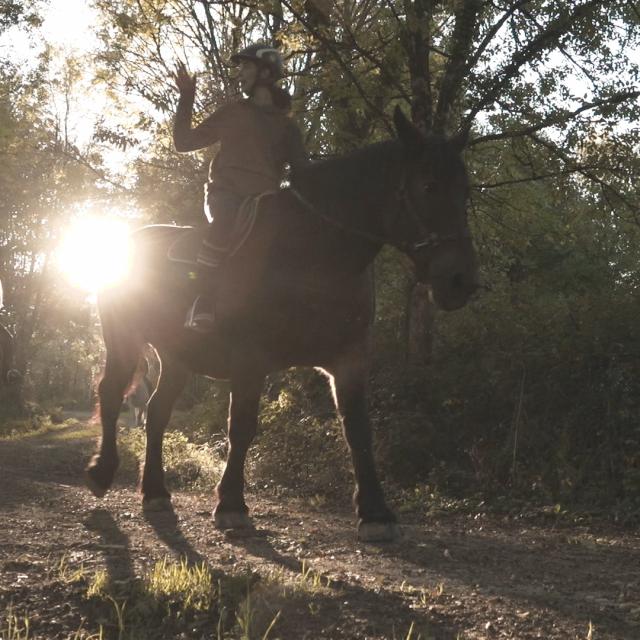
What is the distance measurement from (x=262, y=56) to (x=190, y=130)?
0.86 m

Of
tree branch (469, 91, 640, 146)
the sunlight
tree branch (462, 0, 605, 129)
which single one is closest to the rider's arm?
the sunlight

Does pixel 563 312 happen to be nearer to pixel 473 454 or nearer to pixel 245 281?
pixel 473 454

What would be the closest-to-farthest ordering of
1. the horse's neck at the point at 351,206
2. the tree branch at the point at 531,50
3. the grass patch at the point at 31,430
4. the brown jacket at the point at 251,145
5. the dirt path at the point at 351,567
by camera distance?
the dirt path at the point at 351,567 < the horse's neck at the point at 351,206 < the brown jacket at the point at 251,145 < the tree branch at the point at 531,50 < the grass patch at the point at 31,430

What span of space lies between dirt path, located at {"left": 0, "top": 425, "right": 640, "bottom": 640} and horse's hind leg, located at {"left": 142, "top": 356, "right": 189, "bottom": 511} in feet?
0.76

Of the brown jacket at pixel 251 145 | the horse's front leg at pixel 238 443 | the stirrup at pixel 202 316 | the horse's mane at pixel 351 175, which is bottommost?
the horse's front leg at pixel 238 443

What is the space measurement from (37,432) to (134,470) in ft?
50.4

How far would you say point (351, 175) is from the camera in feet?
19.0

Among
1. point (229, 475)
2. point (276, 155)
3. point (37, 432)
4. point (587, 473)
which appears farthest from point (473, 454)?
point (37, 432)

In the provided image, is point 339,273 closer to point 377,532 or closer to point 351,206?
point 351,206

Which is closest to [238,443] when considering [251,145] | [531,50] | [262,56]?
[251,145]

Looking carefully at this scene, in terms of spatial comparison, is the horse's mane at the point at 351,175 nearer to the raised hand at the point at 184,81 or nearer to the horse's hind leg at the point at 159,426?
the raised hand at the point at 184,81

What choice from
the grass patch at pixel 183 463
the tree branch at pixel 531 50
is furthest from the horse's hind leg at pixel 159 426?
the tree branch at pixel 531 50

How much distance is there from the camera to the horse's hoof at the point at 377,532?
5781mm

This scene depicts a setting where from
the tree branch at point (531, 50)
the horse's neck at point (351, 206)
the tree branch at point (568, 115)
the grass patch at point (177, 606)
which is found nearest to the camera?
the grass patch at point (177, 606)
